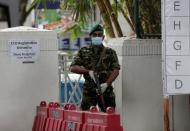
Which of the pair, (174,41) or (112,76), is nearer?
(174,41)

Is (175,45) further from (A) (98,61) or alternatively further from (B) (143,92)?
(B) (143,92)

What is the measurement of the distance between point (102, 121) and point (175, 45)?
159 centimetres

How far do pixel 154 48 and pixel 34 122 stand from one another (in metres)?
2.14

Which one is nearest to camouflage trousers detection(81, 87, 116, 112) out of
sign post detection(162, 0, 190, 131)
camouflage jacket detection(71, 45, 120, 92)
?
camouflage jacket detection(71, 45, 120, 92)

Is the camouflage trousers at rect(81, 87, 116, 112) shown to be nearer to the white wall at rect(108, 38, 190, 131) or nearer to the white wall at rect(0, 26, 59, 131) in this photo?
the white wall at rect(108, 38, 190, 131)

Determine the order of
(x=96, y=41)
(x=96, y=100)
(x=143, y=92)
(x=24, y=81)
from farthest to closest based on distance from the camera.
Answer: (x=24, y=81) < (x=143, y=92) < (x=96, y=100) < (x=96, y=41)

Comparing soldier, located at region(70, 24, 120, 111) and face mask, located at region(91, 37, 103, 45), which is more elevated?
face mask, located at region(91, 37, 103, 45)

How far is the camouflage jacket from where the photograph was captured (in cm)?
987

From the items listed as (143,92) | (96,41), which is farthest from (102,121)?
(143,92)

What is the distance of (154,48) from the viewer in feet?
35.0

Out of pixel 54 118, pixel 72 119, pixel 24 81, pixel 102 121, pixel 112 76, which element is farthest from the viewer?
pixel 24 81

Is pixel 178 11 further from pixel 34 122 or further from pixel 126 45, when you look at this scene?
pixel 34 122

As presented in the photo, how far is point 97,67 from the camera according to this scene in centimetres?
991

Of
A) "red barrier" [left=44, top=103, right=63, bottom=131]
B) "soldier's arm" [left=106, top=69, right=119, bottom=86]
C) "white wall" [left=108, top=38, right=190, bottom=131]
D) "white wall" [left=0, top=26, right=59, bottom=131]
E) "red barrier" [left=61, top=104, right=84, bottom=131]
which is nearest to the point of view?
"red barrier" [left=61, top=104, right=84, bottom=131]
